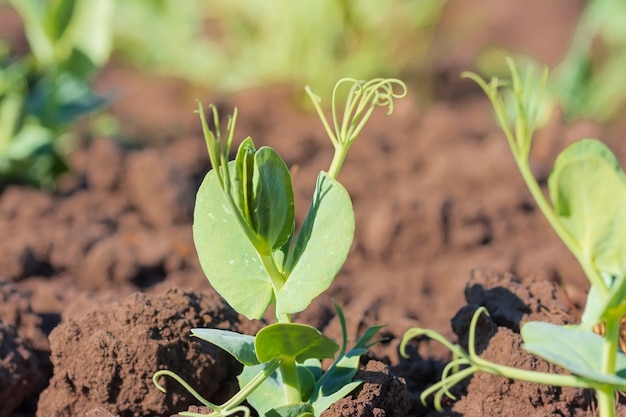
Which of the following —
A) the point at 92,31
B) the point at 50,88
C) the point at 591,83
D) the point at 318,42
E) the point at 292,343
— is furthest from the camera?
the point at 318,42

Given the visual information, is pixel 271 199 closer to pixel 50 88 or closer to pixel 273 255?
pixel 273 255

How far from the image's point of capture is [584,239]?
1139 mm

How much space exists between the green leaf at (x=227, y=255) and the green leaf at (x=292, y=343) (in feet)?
0.19

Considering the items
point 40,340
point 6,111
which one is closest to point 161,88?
point 6,111

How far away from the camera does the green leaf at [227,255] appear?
1227mm

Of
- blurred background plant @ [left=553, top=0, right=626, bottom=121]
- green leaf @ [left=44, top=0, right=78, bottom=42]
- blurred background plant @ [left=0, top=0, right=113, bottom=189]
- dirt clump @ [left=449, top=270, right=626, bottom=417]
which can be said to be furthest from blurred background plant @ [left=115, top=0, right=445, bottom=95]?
dirt clump @ [left=449, top=270, right=626, bottom=417]

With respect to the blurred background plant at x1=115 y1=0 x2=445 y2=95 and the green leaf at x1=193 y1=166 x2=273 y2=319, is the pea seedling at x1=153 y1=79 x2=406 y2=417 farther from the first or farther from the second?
the blurred background plant at x1=115 y1=0 x2=445 y2=95

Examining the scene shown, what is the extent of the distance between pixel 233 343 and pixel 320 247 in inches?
6.4

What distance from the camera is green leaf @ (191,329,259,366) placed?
45.5 inches

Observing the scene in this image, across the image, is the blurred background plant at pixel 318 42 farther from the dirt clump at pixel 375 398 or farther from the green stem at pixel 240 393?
the green stem at pixel 240 393

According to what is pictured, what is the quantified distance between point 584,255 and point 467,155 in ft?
6.01

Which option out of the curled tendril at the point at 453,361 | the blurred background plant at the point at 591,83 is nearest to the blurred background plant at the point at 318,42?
the blurred background plant at the point at 591,83

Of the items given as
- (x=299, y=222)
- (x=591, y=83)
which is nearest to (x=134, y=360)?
(x=299, y=222)

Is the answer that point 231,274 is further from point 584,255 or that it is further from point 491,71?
point 491,71
